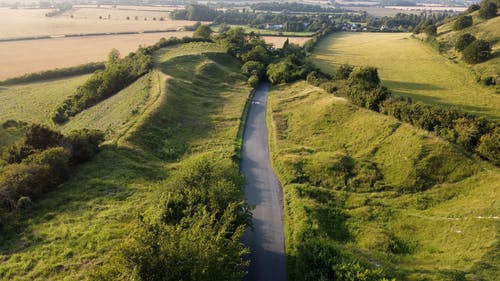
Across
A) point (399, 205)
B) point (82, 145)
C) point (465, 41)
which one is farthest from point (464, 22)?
point (82, 145)

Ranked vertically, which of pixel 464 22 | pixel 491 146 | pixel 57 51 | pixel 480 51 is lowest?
pixel 491 146

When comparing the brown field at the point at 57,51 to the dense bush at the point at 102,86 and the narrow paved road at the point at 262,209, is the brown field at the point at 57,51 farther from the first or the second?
the narrow paved road at the point at 262,209

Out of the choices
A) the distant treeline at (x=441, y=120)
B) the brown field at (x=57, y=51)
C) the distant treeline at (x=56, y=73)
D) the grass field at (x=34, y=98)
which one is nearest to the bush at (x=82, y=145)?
the grass field at (x=34, y=98)

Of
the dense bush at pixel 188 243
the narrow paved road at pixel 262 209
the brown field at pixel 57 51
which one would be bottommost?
the narrow paved road at pixel 262 209

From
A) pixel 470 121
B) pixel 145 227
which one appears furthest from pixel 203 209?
pixel 470 121

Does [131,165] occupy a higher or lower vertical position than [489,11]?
lower

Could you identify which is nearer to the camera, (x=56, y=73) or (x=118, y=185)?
(x=118, y=185)

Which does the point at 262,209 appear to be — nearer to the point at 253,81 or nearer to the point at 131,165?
the point at 131,165

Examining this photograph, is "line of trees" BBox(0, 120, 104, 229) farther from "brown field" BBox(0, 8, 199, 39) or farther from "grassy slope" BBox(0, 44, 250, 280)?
"brown field" BBox(0, 8, 199, 39)
